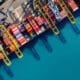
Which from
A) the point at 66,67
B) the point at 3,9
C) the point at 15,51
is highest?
the point at 3,9

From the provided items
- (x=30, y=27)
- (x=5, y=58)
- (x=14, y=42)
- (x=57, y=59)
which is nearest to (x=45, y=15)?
(x=30, y=27)

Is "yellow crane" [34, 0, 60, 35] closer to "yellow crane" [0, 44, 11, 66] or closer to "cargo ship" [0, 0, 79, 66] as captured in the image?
"cargo ship" [0, 0, 79, 66]

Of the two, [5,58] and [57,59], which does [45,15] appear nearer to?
[57,59]

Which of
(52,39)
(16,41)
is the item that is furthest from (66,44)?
(16,41)

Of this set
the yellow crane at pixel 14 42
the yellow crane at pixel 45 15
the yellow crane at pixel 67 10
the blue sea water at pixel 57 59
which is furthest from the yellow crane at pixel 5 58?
the yellow crane at pixel 67 10

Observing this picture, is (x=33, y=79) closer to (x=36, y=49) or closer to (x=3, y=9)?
(x=36, y=49)
